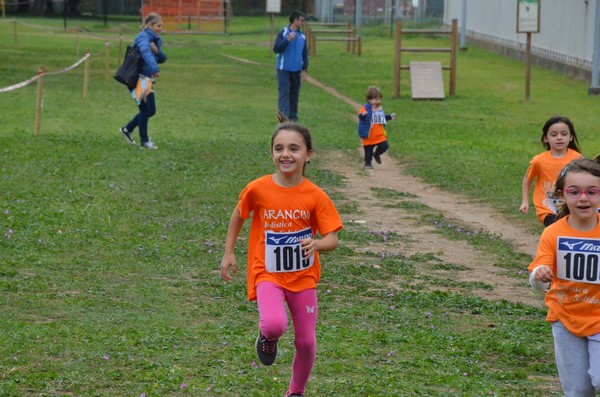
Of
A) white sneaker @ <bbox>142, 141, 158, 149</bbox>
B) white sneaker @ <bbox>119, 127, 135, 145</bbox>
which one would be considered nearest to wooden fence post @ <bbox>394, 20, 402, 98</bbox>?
white sneaker @ <bbox>119, 127, 135, 145</bbox>

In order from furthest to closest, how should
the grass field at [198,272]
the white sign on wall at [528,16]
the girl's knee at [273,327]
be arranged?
the white sign on wall at [528,16] < the grass field at [198,272] < the girl's knee at [273,327]

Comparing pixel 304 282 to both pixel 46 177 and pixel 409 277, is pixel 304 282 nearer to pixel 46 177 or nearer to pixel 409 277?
pixel 409 277

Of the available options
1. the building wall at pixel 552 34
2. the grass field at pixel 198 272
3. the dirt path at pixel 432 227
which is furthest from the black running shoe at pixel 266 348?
the building wall at pixel 552 34

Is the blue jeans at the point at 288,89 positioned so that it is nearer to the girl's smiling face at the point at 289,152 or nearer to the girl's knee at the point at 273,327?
the girl's smiling face at the point at 289,152

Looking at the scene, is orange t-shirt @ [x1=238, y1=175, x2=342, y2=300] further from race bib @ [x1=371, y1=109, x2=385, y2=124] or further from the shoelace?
race bib @ [x1=371, y1=109, x2=385, y2=124]

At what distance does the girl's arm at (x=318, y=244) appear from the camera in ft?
18.8

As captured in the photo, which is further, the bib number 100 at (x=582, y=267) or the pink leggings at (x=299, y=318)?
the pink leggings at (x=299, y=318)

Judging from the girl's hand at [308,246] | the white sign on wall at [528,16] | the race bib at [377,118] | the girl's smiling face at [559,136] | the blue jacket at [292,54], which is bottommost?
the race bib at [377,118]

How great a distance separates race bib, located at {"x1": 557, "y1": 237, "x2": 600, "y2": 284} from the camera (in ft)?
17.2

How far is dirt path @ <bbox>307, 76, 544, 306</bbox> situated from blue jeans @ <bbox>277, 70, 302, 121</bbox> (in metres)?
3.19

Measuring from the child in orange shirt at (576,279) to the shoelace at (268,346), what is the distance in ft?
4.65

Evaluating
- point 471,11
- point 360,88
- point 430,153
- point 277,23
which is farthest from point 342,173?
point 277,23

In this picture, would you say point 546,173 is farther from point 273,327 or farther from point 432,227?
point 273,327

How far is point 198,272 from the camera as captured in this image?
9539 mm
